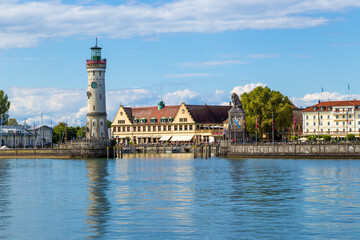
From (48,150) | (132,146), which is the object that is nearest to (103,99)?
(48,150)

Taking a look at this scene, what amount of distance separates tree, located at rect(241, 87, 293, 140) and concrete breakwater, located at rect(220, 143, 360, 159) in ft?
56.8

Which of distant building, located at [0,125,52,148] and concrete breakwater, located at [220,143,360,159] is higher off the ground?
distant building, located at [0,125,52,148]

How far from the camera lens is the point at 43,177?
75.8 meters

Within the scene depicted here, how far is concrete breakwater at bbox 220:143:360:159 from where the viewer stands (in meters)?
112

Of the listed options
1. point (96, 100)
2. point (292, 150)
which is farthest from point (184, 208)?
point (96, 100)

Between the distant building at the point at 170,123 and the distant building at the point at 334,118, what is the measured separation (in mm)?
22663

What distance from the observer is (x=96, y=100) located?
128375 mm

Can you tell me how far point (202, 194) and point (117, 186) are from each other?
38.6 ft

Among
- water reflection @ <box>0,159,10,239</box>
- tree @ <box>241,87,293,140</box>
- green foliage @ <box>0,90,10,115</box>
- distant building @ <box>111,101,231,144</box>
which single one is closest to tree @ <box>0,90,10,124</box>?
green foliage @ <box>0,90,10,115</box>

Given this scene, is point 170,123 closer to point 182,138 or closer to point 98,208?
point 182,138

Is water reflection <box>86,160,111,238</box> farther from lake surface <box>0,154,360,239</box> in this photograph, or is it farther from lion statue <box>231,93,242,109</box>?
lion statue <box>231,93,242,109</box>

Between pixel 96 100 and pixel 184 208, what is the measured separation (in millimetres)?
86597

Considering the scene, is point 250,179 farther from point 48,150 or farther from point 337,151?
point 48,150

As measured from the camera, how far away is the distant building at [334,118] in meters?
154
